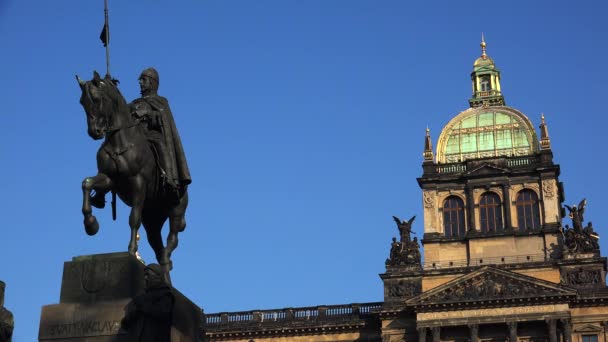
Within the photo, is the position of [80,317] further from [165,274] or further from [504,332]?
[504,332]

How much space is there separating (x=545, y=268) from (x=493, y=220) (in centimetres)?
601

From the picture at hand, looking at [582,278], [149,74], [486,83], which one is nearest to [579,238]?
[582,278]

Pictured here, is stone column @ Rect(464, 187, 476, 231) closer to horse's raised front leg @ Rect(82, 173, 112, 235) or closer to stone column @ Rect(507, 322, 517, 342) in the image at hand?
stone column @ Rect(507, 322, 517, 342)

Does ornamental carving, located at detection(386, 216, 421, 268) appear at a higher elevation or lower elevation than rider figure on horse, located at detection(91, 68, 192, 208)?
higher

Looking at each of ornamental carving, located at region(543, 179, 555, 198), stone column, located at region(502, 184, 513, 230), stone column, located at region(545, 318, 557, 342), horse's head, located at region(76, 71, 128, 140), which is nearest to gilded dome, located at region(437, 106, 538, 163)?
stone column, located at region(502, 184, 513, 230)

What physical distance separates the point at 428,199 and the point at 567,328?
578 inches

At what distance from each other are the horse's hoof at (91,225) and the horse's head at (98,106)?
124cm

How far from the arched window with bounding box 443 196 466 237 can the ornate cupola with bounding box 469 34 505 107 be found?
9589 millimetres

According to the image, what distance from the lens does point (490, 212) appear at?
8862cm

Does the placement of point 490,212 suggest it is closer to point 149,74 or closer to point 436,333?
point 436,333

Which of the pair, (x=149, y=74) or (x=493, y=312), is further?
(x=493, y=312)

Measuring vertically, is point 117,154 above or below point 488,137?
below

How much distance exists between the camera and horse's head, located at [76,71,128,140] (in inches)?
744

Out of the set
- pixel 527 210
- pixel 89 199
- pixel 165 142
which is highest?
pixel 527 210
